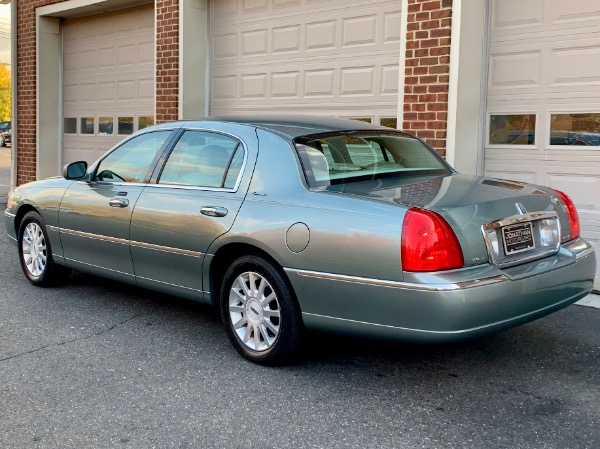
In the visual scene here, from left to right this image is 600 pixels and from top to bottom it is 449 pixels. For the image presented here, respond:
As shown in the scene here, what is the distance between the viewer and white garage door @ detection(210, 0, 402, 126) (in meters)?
8.36

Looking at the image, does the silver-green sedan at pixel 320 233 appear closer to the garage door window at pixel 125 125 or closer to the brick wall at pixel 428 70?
the brick wall at pixel 428 70

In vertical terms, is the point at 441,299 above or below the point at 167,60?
below

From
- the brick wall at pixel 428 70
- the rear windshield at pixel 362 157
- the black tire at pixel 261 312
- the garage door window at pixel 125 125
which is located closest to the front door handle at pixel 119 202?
the black tire at pixel 261 312

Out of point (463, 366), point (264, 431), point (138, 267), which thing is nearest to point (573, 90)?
point (463, 366)

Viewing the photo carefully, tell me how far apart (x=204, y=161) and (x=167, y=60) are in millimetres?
5830

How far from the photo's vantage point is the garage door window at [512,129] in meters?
7.21

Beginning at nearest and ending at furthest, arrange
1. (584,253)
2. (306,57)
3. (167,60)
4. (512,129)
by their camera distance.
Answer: (584,253) < (512,129) < (306,57) < (167,60)

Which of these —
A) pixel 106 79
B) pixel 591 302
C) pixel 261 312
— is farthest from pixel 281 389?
pixel 106 79

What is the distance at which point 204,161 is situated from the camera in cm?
505

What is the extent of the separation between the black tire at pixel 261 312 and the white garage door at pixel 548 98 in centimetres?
350

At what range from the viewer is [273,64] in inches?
373

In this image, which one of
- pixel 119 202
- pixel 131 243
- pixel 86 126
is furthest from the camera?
pixel 86 126

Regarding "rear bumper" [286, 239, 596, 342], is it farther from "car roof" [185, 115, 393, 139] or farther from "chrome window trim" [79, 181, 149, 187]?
"chrome window trim" [79, 181, 149, 187]

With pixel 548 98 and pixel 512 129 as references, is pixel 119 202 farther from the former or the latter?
pixel 548 98
